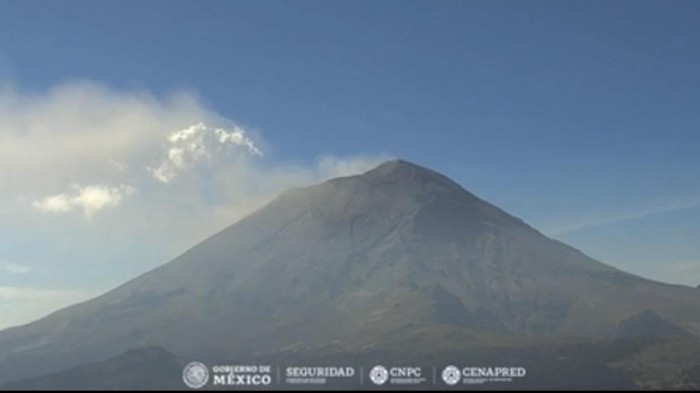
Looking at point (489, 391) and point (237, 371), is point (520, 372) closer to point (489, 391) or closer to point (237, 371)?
point (489, 391)

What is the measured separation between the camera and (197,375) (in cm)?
13450

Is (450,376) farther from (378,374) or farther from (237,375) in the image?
(237,375)

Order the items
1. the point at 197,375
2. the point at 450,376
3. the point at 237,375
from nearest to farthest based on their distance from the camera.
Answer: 1. the point at 197,375
2. the point at 450,376
3. the point at 237,375

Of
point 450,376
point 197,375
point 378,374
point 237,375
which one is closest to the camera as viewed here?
point 197,375

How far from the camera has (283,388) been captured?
453ft

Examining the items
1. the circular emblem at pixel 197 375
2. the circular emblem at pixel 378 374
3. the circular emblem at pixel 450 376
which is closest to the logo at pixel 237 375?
the circular emblem at pixel 197 375

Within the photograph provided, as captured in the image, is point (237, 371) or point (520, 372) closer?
point (237, 371)

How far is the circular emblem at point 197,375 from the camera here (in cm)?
12962

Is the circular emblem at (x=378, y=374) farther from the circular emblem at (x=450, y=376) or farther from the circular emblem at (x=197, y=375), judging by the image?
the circular emblem at (x=197, y=375)

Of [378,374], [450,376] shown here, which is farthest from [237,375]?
[450,376]

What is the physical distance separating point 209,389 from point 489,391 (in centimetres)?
4286

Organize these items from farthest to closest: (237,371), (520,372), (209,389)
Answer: (520,372), (237,371), (209,389)

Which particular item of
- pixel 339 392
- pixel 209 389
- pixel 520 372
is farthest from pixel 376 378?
Result: pixel 520 372

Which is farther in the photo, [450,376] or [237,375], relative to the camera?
[237,375]
